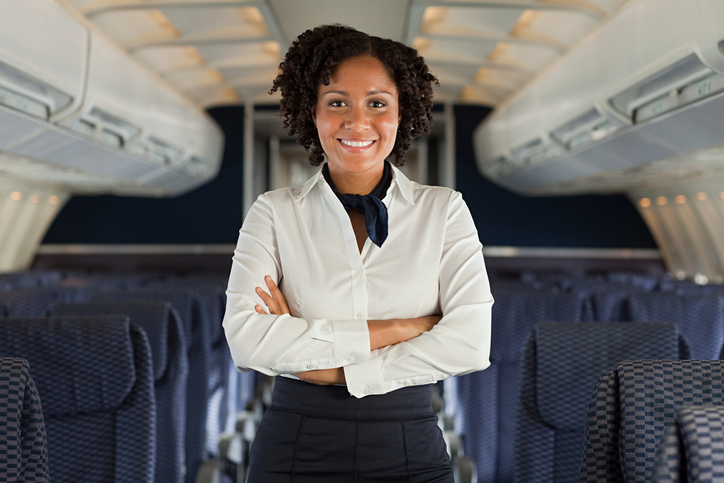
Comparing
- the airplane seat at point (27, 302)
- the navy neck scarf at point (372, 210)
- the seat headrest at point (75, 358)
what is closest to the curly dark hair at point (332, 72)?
the navy neck scarf at point (372, 210)

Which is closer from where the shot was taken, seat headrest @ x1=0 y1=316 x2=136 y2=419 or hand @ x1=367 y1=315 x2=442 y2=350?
hand @ x1=367 y1=315 x2=442 y2=350

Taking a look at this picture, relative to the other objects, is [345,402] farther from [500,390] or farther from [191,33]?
[191,33]

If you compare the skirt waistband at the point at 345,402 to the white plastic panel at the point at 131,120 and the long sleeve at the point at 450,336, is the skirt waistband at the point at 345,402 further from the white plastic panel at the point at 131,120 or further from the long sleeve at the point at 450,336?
the white plastic panel at the point at 131,120

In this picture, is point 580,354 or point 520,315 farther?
point 520,315

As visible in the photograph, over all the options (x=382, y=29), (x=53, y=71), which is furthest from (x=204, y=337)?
(x=382, y=29)

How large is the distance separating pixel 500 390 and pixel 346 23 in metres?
4.03

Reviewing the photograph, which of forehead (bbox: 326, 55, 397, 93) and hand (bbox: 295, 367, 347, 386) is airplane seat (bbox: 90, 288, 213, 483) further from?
forehead (bbox: 326, 55, 397, 93)

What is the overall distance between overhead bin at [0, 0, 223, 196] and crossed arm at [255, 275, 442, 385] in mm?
3395

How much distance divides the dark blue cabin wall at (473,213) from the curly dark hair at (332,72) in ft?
37.9

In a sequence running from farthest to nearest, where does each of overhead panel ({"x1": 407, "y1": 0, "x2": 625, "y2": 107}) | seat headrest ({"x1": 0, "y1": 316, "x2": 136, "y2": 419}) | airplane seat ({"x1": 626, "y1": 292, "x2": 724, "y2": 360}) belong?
overhead panel ({"x1": 407, "y1": 0, "x2": 625, "y2": 107})
airplane seat ({"x1": 626, "y1": 292, "x2": 724, "y2": 360})
seat headrest ({"x1": 0, "y1": 316, "x2": 136, "y2": 419})

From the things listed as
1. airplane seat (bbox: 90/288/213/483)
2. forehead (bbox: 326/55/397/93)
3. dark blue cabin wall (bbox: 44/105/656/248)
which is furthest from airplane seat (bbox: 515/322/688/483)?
dark blue cabin wall (bbox: 44/105/656/248)

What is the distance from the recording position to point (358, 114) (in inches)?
67.6

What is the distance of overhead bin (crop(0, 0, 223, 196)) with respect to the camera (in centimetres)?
463

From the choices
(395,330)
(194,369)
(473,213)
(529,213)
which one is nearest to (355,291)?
(395,330)
